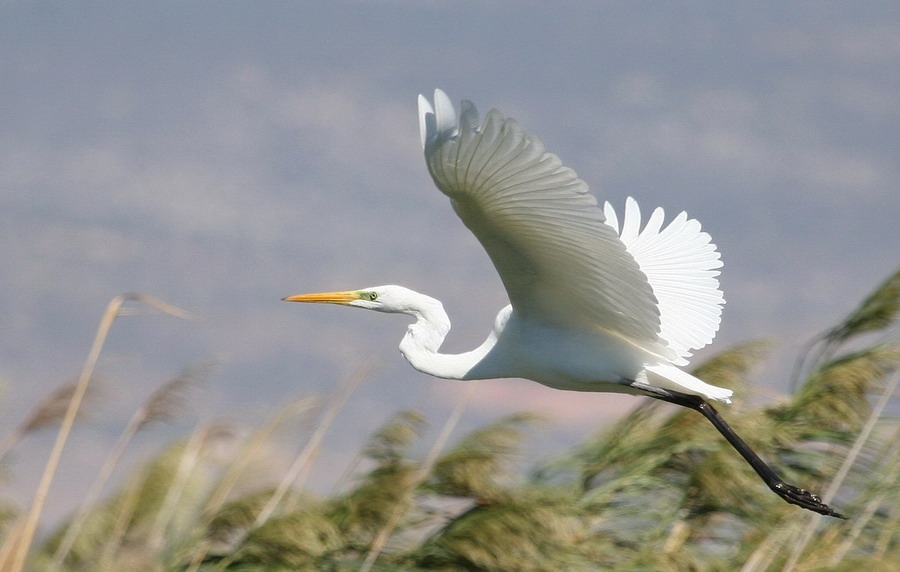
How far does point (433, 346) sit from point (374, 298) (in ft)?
0.97

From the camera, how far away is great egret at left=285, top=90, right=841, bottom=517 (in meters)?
2.76

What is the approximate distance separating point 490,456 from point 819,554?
1.70 m

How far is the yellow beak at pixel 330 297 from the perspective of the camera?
4129mm

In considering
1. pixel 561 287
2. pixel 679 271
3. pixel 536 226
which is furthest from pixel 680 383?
pixel 536 226

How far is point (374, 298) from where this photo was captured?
408 cm

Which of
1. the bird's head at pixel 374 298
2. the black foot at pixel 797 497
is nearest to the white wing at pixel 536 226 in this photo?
the bird's head at pixel 374 298

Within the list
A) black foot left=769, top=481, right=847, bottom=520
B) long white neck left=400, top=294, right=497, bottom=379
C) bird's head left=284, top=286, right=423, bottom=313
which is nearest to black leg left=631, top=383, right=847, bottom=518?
black foot left=769, top=481, right=847, bottom=520

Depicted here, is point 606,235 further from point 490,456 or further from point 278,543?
point 278,543

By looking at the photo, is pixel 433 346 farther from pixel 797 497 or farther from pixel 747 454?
pixel 797 497

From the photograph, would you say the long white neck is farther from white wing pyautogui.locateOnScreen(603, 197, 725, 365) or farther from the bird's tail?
white wing pyautogui.locateOnScreen(603, 197, 725, 365)

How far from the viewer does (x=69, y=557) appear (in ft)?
25.4

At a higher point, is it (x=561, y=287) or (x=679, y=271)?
(x=679, y=271)

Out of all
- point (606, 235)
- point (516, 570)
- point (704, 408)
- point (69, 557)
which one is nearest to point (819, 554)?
point (516, 570)

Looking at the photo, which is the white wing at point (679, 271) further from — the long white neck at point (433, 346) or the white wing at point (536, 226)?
the long white neck at point (433, 346)
